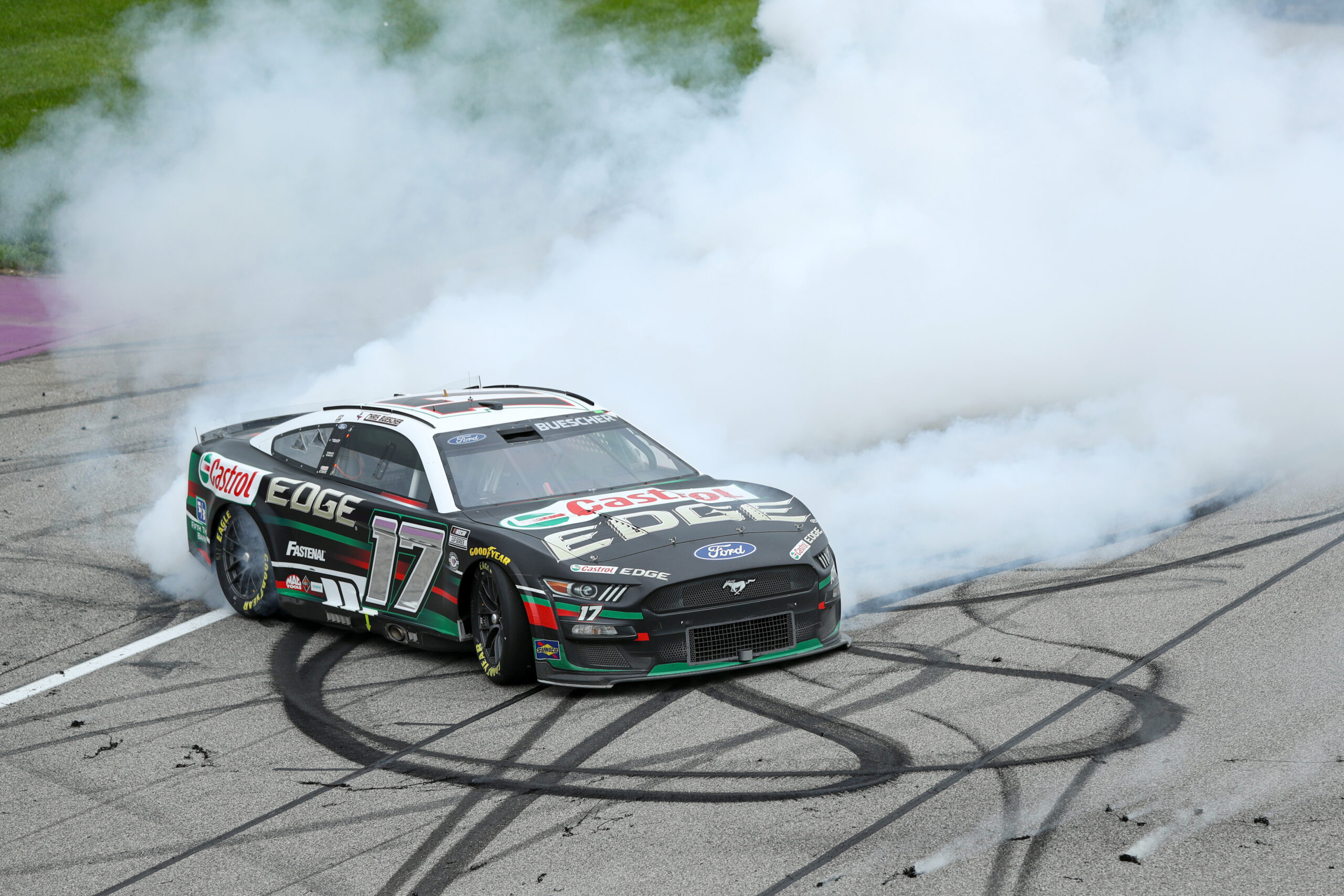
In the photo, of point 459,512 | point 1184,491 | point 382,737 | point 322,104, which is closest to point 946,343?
point 1184,491

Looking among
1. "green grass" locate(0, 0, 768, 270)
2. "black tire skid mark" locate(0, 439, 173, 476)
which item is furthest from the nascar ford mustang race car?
"green grass" locate(0, 0, 768, 270)

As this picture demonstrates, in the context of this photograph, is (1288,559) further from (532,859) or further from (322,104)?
(322,104)

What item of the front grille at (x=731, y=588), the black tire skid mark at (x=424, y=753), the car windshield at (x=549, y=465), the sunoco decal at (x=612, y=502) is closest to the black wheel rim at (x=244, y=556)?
the black tire skid mark at (x=424, y=753)

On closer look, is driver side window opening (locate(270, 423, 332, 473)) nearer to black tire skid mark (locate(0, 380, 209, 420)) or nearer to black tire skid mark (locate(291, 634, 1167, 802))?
black tire skid mark (locate(291, 634, 1167, 802))

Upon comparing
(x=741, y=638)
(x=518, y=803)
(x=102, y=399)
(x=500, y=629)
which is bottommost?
(x=518, y=803)

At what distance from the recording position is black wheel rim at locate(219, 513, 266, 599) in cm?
780

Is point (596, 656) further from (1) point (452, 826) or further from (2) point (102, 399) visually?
(2) point (102, 399)

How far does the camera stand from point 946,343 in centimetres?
1059

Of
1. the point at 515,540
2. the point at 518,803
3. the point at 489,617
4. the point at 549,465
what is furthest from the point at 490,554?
the point at 518,803

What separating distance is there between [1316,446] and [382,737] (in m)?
6.42

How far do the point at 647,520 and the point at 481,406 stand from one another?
63.3 inches

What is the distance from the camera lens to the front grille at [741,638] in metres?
6.18

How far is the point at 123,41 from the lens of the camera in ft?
85.1

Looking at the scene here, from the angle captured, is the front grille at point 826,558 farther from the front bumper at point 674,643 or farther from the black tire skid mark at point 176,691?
the black tire skid mark at point 176,691
